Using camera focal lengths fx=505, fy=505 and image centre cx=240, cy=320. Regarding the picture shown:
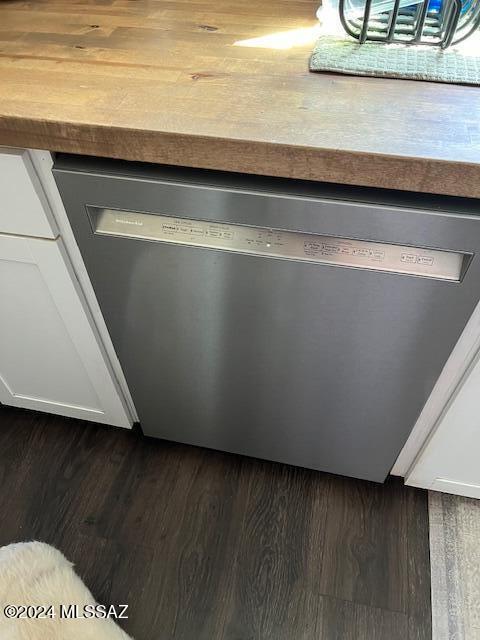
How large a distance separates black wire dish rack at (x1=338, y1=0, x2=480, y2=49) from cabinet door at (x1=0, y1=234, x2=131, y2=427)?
1.92 ft

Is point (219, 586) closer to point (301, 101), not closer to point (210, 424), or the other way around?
point (210, 424)

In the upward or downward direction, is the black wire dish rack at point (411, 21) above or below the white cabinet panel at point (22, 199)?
above

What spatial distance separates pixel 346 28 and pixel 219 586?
1111 mm

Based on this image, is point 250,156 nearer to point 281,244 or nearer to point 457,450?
point 281,244

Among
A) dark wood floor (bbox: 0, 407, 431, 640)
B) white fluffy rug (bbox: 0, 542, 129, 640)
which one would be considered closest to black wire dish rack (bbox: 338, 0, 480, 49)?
dark wood floor (bbox: 0, 407, 431, 640)

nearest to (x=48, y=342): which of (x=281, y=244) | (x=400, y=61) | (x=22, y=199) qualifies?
(x=22, y=199)

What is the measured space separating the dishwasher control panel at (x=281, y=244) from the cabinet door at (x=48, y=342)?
0.51ft

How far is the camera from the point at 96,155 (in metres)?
0.67

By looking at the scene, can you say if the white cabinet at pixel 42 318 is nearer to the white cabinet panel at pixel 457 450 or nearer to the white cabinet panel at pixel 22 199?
the white cabinet panel at pixel 22 199

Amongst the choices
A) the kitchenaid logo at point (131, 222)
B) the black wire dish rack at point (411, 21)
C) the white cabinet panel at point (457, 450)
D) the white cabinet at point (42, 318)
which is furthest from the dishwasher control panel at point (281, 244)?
the black wire dish rack at point (411, 21)

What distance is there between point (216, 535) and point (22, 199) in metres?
0.86

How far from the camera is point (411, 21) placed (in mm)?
793

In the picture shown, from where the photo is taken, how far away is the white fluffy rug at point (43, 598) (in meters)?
0.89

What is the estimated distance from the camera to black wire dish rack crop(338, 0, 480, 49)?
0.73 m
